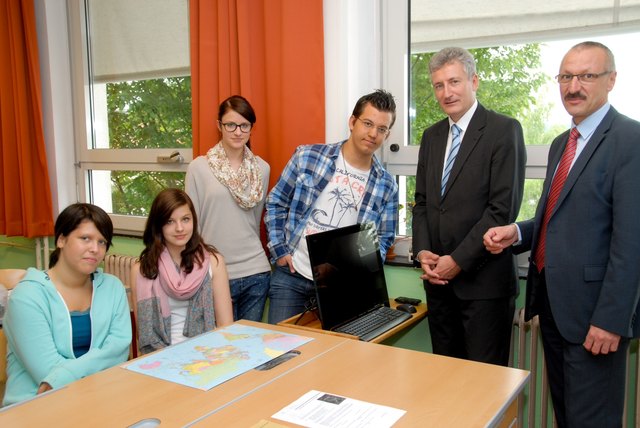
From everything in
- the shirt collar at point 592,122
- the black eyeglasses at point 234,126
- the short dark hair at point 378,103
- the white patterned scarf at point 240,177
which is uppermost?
the short dark hair at point 378,103

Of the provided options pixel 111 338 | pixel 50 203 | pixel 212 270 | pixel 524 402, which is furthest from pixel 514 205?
pixel 50 203

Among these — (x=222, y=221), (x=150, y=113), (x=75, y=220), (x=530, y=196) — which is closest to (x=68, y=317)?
(x=75, y=220)

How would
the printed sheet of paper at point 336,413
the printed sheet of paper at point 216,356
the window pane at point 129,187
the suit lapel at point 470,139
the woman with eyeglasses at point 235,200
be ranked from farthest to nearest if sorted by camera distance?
1. the window pane at point 129,187
2. the woman with eyeglasses at point 235,200
3. the suit lapel at point 470,139
4. the printed sheet of paper at point 216,356
5. the printed sheet of paper at point 336,413

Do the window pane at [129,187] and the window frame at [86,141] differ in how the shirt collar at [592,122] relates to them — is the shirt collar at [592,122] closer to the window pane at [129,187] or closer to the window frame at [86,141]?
the window pane at [129,187]

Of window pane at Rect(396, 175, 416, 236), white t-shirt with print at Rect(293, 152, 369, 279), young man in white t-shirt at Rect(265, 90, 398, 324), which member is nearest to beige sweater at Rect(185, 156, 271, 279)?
young man in white t-shirt at Rect(265, 90, 398, 324)

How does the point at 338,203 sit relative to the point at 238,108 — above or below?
below

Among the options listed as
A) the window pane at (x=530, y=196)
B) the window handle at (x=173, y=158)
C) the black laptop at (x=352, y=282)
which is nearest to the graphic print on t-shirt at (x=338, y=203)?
the black laptop at (x=352, y=282)

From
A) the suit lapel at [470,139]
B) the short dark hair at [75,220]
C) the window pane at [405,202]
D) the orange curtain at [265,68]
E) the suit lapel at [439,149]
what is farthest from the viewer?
the window pane at [405,202]

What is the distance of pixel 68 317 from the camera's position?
186 centimetres

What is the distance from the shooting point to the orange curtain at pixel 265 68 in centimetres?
277

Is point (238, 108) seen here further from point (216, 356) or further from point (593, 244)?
point (593, 244)

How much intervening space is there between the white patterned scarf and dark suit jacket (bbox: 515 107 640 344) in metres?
1.39

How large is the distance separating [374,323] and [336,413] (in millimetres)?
975

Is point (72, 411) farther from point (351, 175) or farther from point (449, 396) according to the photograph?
point (351, 175)
